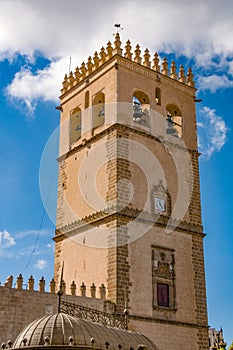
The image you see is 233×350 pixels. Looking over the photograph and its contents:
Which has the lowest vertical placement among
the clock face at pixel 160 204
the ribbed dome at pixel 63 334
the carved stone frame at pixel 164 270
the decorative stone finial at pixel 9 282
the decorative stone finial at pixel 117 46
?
the ribbed dome at pixel 63 334

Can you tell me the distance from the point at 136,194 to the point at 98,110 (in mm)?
5450

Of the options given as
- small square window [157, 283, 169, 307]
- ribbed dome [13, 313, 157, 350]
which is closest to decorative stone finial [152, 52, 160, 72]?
small square window [157, 283, 169, 307]

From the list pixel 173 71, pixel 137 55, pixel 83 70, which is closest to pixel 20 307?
pixel 137 55

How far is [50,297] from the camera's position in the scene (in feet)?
68.0

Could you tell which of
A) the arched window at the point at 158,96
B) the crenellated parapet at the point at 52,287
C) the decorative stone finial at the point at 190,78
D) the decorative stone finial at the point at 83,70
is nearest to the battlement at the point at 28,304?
the crenellated parapet at the point at 52,287

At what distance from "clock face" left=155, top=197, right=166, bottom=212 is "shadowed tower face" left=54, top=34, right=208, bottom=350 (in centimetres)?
5

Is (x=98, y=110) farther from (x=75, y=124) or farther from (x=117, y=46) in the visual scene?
(x=117, y=46)

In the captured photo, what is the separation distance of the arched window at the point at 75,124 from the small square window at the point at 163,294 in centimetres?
888

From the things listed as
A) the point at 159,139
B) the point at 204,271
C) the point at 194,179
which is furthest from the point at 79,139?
the point at 204,271

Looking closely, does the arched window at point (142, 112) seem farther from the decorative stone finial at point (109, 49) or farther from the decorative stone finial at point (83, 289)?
the decorative stone finial at point (83, 289)

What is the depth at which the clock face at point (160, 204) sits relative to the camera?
82.5 ft

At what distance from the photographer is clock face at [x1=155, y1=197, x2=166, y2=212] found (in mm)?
25153

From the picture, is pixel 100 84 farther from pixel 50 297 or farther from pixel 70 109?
pixel 50 297

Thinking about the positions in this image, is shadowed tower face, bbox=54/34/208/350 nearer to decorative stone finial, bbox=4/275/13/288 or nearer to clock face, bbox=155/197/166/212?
clock face, bbox=155/197/166/212
